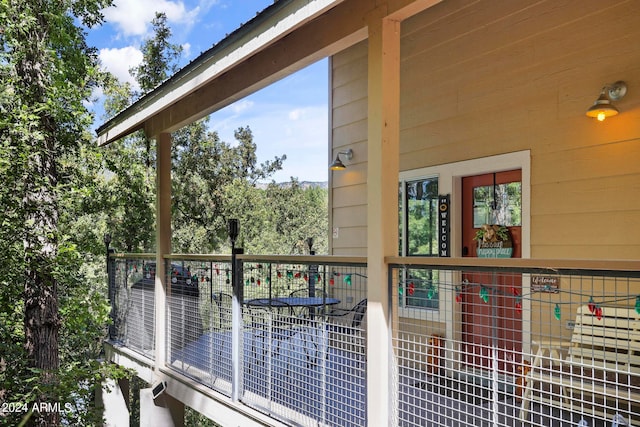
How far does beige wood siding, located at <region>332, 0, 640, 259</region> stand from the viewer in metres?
3.48

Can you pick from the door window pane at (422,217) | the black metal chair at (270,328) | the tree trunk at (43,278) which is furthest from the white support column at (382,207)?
the tree trunk at (43,278)

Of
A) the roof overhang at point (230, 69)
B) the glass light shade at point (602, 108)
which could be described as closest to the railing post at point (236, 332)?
the roof overhang at point (230, 69)

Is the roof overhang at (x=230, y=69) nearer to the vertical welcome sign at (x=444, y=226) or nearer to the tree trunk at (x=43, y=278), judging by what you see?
the tree trunk at (x=43, y=278)

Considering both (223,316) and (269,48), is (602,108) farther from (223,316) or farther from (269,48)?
(223,316)

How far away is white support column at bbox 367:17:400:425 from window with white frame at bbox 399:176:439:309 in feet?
7.09

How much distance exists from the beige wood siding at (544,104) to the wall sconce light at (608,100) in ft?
0.17

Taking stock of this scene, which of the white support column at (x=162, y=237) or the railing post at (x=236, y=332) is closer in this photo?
the railing post at (x=236, y=332)

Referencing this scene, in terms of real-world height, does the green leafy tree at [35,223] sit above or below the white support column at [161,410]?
above

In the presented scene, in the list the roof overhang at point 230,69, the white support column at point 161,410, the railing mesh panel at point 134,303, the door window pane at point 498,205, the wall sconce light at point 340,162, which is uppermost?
the roof overhang at point 230,69

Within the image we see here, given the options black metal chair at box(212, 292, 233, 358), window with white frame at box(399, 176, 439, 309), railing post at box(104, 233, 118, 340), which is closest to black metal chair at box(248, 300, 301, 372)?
black metal chair at box(212, 292, 233, 358)

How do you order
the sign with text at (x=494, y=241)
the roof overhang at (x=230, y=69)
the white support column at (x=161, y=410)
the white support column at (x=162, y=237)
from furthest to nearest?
the white support column at (x=162, y=237) < the white support column at (x=161, y=410) < the sign with text at (x=494, y=241) < the roof overhang at (x=230, y=69)

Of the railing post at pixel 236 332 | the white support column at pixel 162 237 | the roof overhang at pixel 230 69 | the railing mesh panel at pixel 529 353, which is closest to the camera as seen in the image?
the railing mesh panel at pixel 529 353

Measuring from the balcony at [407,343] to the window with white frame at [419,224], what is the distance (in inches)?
2.1

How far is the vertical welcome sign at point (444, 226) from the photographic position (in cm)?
480
